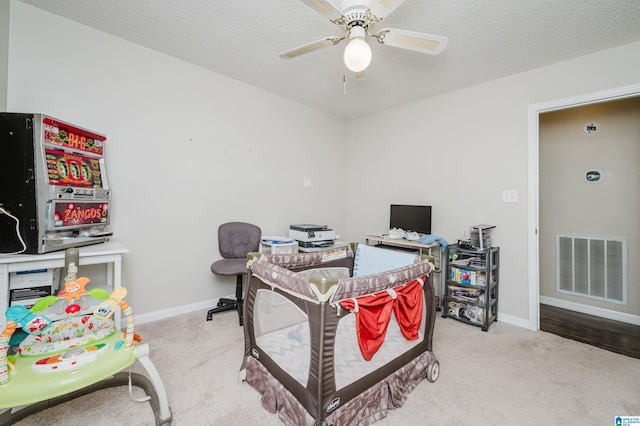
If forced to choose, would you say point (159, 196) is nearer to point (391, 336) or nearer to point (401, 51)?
point (391, 336)

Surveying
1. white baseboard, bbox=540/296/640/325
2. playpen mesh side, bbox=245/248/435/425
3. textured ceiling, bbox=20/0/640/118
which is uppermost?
textured ceiling, bbox=20/0/640/118

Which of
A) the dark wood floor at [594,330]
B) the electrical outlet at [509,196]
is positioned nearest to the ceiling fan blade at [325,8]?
the electrical outlet at [509,196]

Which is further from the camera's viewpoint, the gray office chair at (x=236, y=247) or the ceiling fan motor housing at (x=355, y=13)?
the gray office chair at (x=236, y=247)

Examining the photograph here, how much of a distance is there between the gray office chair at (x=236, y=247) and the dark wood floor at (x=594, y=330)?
3.00 m

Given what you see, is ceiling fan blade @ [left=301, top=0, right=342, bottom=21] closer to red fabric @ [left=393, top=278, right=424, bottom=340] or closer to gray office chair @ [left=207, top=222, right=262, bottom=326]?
red fabric @ [left=393, top=278, right=424, bottom=340]

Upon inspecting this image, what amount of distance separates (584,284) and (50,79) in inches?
212

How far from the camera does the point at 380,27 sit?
79.0 inches

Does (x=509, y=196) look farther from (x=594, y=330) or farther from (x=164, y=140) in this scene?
(x=164, y=140)

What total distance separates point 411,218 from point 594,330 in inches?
77.0

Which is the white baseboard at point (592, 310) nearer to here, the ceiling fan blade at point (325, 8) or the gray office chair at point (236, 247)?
the gray office chair at point (236, 247)

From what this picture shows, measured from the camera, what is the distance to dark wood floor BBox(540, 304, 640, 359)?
7.51 feet

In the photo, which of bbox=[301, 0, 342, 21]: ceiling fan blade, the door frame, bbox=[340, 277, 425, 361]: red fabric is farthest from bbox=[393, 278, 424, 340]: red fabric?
the door frame

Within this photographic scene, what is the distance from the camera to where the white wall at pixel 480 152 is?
245 centimetres

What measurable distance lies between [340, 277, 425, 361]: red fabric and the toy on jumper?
40.9 inches
